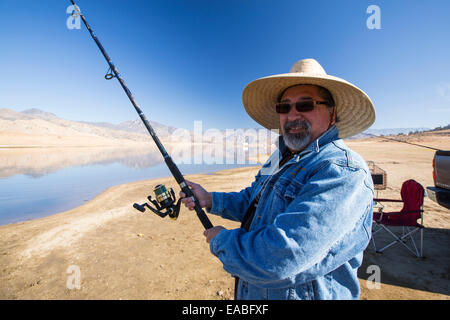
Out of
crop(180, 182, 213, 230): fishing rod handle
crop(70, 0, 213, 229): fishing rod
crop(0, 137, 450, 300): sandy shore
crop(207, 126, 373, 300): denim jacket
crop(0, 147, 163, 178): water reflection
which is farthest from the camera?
crop(0, 147, 163, 178): water reflection

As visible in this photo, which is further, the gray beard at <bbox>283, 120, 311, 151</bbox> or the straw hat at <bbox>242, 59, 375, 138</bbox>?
the straw hat at <bbox>242, 59, 375, 138</bbox>

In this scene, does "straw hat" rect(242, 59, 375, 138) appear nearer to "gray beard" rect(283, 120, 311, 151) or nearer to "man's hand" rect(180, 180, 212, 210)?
"gray beard" rect(283, 120, 311, 151)

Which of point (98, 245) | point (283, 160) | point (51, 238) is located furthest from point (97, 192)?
point (283, 160)

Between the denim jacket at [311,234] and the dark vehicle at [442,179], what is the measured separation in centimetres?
474

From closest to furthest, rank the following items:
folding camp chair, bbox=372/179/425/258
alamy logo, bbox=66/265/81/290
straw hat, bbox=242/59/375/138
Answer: straw hat, bbox=242/59/375/138 → alamy logo, bbox=66/265/81/290 → folding camp chair, bbox=372/179/425/258

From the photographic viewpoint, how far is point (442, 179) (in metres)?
4.41

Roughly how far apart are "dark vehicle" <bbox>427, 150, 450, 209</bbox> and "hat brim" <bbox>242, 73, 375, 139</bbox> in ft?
12.3

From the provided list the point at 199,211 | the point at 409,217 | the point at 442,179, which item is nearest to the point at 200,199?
the point at 199,211

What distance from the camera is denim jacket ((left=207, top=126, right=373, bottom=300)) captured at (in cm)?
100

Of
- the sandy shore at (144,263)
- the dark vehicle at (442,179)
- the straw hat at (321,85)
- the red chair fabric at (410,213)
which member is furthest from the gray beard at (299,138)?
the dark vehicle at (442,179)

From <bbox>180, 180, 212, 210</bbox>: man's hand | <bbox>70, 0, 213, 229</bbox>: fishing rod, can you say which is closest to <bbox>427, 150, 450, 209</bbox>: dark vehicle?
<bbox>180, 180, 212, 210</bbox>: man's hand

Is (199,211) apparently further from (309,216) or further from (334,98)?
(334,98)

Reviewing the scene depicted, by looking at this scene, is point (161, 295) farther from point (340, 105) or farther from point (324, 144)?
point (340, 105)
